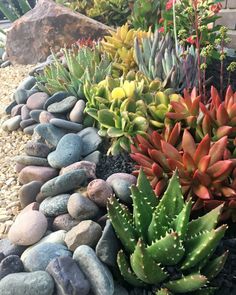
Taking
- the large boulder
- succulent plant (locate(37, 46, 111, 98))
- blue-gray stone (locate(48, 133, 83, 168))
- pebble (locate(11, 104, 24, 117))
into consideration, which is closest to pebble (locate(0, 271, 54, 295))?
blue-gray stone (locate(48, 133, 83, 168))

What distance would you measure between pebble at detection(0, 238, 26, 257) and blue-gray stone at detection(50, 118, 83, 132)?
3.32 feet

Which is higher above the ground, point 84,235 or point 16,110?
point 16,110

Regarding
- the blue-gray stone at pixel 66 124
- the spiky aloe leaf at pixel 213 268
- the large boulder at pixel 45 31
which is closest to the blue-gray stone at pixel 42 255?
the spiky aloe leaf at pixel 213 268

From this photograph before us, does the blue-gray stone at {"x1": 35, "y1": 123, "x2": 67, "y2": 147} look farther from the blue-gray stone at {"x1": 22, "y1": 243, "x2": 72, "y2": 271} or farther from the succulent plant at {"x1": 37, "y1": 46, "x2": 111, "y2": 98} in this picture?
the blue-gray stone at {"x1": 22, "y1": 243, "x2": 72, "y2": 271}

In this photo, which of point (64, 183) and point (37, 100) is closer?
point (64, 183)

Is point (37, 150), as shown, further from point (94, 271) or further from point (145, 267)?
point (145, 267)

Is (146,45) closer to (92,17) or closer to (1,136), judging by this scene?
(1,136)

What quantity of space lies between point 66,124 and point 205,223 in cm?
147

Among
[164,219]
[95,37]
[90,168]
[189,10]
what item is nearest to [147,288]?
[164,219]

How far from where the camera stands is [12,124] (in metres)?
3.46

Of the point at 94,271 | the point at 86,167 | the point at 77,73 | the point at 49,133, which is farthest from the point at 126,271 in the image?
the point at 77,73

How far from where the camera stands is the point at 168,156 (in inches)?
85.2

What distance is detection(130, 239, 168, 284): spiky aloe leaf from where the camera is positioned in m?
1.56

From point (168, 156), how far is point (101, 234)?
56 centimetres
